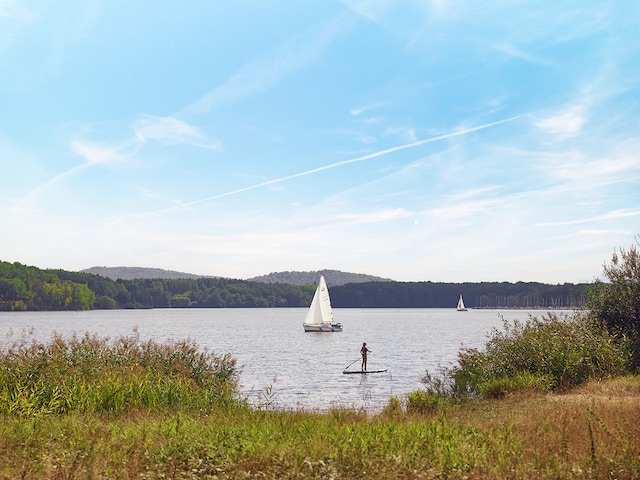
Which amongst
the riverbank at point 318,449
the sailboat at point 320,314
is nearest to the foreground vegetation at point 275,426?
the riverbank at point 318,449

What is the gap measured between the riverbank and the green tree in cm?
1536

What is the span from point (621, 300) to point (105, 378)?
73.0ft

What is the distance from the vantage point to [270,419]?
13.5 meters

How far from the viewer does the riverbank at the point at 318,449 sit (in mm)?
9352

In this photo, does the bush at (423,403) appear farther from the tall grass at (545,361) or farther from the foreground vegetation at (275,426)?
the tall grass at (545,361)

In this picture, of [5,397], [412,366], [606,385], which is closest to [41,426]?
[5,397]

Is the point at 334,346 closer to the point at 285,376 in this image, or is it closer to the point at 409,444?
the point at 285,376

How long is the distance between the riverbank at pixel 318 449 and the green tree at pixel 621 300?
15.4 metres

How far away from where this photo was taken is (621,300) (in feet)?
90.0

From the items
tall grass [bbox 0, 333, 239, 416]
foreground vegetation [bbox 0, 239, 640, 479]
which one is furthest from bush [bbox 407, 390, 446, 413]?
tall grass [bbox 0, 333, 239, 416]

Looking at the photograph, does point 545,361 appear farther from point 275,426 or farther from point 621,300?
point 275,426

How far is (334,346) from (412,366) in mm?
30111

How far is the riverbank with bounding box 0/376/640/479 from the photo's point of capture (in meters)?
9.35

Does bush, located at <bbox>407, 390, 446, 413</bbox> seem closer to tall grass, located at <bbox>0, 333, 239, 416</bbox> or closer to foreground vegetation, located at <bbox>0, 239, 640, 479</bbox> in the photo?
foreground vegetation, located at <bbox>0, 239, 640, 479</bbox>
